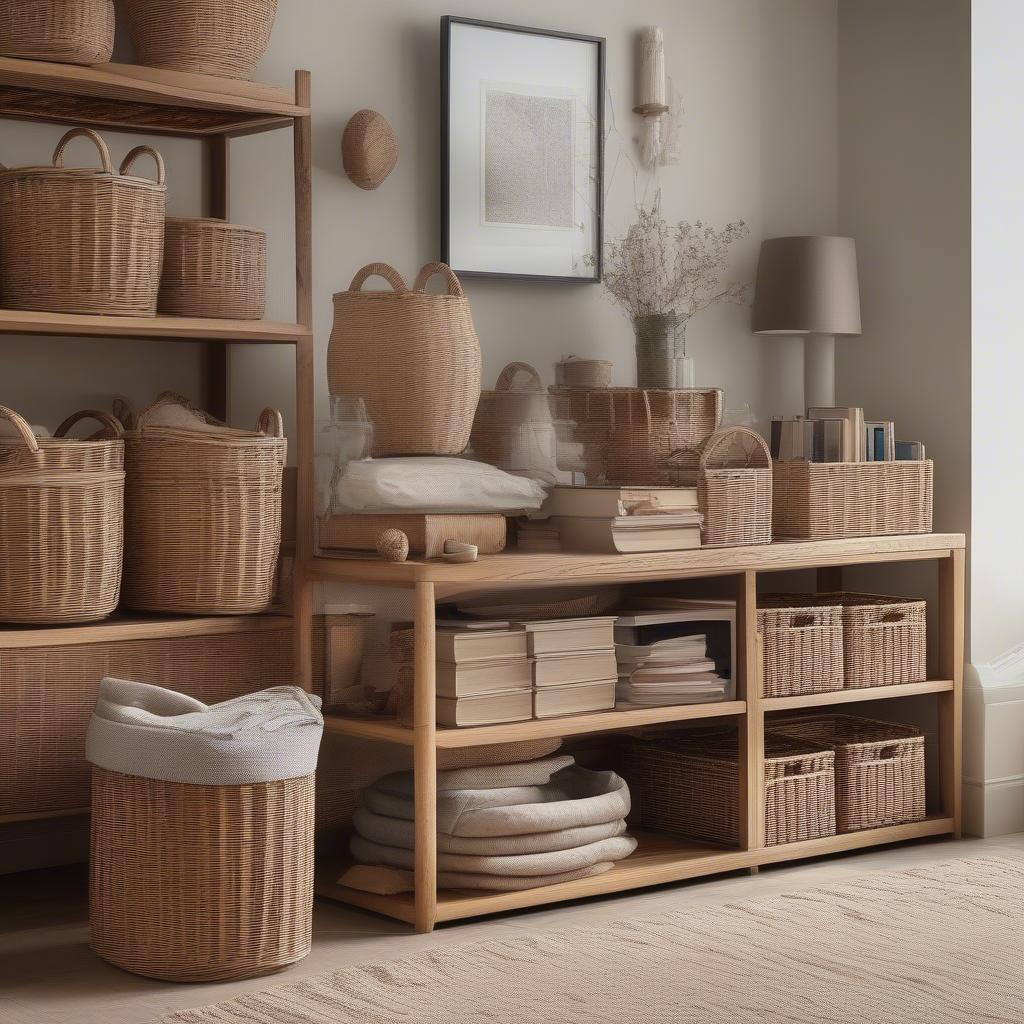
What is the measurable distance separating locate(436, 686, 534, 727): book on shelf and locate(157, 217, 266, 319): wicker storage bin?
87 cm

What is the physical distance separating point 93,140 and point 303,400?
64cm

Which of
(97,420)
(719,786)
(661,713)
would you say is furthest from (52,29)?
(719,786)

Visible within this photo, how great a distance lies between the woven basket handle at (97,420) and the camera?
3047mm

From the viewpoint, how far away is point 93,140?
2959 millimetres

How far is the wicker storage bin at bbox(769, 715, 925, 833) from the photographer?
3648 millimetres

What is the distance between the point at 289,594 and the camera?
3.31 metres

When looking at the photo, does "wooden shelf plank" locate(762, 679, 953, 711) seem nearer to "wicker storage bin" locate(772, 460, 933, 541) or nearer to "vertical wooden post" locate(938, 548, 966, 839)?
"vertical wooden post" locate(938, 548, 966, 839)

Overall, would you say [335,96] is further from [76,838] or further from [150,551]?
[76,838]

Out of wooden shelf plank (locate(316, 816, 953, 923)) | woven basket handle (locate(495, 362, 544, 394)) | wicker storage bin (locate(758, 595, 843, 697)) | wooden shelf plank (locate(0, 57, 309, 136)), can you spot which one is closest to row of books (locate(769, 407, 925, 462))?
wicker storage bin (locate(758, 595, 843, 697))

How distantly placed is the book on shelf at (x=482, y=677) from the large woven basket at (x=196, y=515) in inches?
16.3

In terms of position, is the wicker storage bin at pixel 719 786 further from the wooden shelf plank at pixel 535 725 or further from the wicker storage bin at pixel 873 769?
the wooden shelf plank at pixel 535 725

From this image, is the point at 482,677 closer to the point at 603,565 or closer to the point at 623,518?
the point at 603,565

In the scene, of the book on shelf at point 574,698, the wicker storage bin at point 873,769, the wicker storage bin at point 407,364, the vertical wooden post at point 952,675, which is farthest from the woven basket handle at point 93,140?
the vertical wooden post at point 952,675

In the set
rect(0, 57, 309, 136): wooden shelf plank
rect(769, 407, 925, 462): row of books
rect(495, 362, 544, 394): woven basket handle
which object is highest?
rect(0, 57, 309, 136): wooden shelf plank
